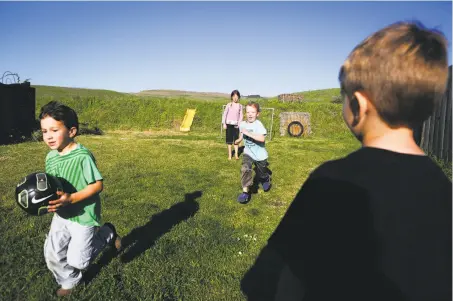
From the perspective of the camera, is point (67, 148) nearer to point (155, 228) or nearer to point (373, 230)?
point (155, 228)

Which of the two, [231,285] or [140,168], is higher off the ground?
[140,168]

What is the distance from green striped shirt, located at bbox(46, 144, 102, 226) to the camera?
3.33m

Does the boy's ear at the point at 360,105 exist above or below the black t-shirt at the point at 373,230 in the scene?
above

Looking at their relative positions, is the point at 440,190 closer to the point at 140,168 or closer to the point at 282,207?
the point at 282,207

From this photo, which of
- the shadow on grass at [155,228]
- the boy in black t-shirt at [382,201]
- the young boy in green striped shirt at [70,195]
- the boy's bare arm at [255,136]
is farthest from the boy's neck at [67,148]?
the boy's bare arm at [255,136]

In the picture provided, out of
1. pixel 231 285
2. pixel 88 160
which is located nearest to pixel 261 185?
pixel 231 285

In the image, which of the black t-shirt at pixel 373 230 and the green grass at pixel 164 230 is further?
the green grass at pixel 164 230

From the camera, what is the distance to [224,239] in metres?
4.99

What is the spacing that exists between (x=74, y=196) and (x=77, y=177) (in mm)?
247

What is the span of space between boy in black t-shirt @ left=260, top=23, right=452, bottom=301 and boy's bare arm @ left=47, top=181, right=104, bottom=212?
2.47 meters

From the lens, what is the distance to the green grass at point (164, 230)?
3.66 m

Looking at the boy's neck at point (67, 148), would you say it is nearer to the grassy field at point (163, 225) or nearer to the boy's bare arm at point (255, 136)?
the grassy field at point (163, 225)

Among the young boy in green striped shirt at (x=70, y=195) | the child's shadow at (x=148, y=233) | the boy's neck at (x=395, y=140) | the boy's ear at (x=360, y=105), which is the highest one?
the boy's ear at (x=360, y=105)

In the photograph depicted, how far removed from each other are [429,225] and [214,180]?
768 centimetres
